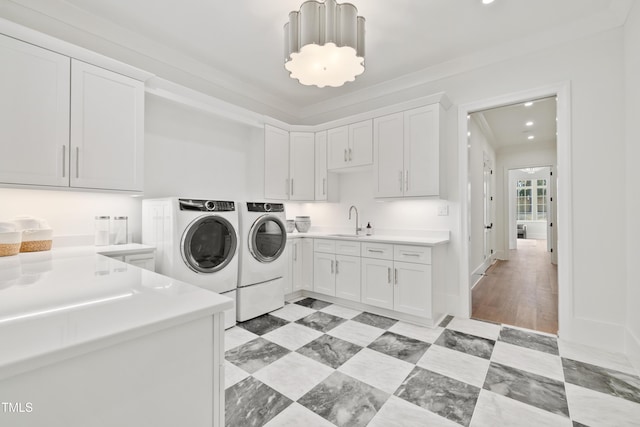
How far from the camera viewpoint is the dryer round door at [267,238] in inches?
124

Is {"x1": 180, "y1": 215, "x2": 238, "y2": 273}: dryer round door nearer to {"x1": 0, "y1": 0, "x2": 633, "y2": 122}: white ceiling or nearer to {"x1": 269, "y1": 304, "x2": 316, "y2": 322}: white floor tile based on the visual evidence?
{"x1": 269, "y1": 304, "x2": 316, "y2": 322}: white floor tile

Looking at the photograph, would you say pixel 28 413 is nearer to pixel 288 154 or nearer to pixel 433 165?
pixel 433 165

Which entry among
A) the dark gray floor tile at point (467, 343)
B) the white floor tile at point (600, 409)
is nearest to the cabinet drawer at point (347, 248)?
the dark gray floor tile at point (467, 343)

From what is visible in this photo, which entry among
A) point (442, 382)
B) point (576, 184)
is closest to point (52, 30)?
point (442, 382)

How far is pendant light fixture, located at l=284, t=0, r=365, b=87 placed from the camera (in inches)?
77.5

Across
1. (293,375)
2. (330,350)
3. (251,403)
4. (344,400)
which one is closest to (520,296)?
(330,350)

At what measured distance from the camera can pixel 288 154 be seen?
407 centimetres

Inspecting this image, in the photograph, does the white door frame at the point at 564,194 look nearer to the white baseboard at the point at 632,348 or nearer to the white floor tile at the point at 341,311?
the white baseboard at the point at 632,348

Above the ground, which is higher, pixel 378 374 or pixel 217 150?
pixel 217 150

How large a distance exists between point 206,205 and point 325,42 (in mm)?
1733

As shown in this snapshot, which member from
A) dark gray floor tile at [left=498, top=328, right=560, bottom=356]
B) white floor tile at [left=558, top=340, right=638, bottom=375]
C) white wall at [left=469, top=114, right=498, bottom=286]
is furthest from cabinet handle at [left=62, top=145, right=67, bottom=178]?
white wall at [left=469, top=114, right=498, bottom=286]

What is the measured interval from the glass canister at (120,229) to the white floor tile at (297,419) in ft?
6.81

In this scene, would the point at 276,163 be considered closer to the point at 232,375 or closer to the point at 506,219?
the point at 232,375

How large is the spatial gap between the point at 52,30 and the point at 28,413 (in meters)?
3.10
